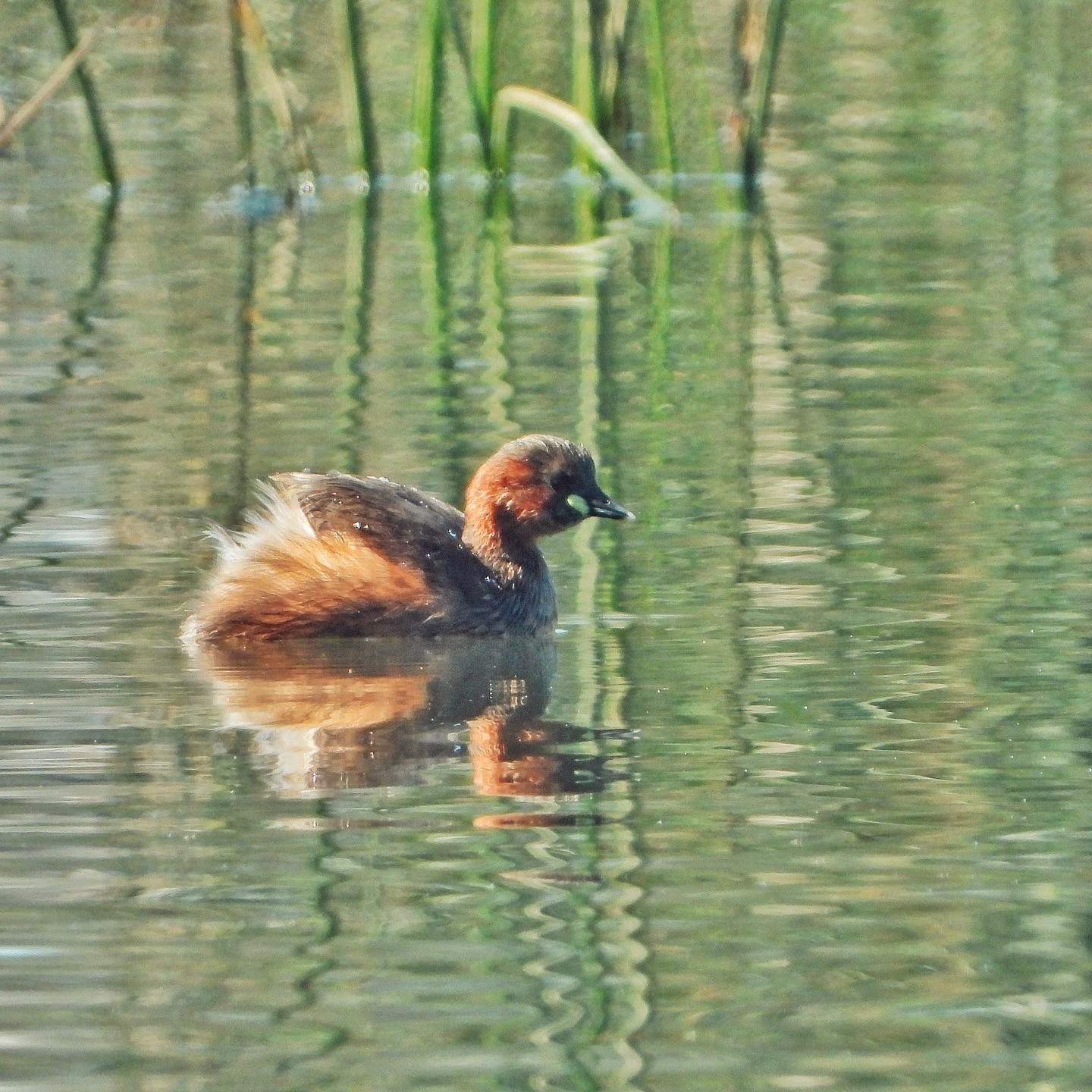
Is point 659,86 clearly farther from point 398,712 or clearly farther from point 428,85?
point 398,712

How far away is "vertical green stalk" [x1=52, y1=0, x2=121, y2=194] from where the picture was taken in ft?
45.5

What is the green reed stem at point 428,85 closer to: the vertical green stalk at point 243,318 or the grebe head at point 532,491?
the vertical green stalk at point 243,318

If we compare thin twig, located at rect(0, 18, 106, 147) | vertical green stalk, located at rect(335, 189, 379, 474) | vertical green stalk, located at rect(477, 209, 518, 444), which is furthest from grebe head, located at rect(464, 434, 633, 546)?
thin twig, located at rect(0, 18, 106, 147)

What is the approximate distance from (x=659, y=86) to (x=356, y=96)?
2.23m

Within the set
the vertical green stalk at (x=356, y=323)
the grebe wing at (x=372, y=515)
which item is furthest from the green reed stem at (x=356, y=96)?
the grebe wing at (x=372, y=515)

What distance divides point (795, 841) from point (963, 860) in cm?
33

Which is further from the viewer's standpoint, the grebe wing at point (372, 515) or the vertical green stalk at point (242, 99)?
the vertical green stalk at point (242, 99)

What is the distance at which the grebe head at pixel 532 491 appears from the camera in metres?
7.49

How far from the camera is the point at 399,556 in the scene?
711 centimetres

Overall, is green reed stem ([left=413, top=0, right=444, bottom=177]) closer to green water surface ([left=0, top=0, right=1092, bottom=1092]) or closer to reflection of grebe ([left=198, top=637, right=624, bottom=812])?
green water surface ([left=0, top=0, right=1092, bottom=1092])

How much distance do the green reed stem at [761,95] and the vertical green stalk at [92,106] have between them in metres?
3.96

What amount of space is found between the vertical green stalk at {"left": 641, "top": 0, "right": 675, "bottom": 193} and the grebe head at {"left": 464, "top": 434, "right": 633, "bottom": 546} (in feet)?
21.9

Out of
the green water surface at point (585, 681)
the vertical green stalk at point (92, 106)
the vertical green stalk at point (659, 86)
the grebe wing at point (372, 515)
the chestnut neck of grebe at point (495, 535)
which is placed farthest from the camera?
the vertical green stalk at point (92, 106)

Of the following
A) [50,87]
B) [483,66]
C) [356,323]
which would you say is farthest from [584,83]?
[50,87]
